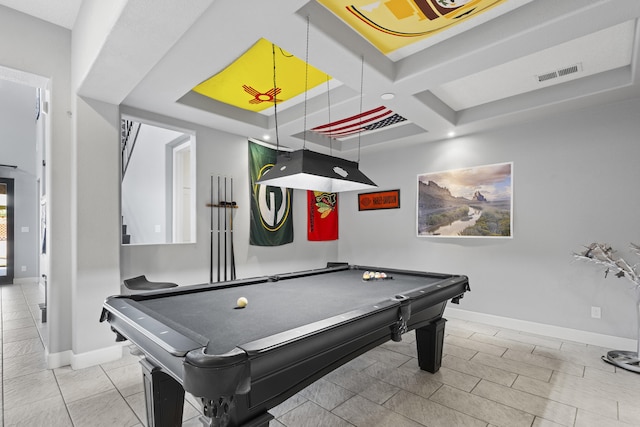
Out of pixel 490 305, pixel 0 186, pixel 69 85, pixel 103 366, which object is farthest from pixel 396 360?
pixel 0 186

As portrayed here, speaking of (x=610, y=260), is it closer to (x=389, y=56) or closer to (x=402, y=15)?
(x=389, y=56)

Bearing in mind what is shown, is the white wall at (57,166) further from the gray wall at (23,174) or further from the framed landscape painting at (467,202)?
the gray wall at (23,174)

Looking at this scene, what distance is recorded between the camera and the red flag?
5.78m

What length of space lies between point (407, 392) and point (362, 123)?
332cm

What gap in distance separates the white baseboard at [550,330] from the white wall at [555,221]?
6cm

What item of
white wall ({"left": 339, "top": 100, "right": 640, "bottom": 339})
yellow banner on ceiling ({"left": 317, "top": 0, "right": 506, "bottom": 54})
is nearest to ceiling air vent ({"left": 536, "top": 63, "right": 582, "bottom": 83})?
white wall ({"left": 339, "top": 100, "right": 640, "bottom": 339})

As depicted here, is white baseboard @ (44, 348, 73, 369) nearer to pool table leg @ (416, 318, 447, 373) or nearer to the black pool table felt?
the black pool table felt

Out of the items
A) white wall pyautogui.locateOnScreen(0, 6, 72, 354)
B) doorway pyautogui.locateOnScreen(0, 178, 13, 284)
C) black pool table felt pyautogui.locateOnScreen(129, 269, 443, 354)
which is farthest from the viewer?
doorway pyautogui.locateOnScreen(0, 178, 13, 284)

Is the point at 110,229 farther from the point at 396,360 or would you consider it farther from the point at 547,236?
the point at 547,236

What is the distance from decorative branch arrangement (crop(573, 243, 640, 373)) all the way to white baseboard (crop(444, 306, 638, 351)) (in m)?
0.19

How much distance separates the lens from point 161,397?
1.70 metres

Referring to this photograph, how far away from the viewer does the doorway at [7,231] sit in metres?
6.96

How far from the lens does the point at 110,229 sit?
10.2 feet

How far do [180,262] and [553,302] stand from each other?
4628 millimetres
